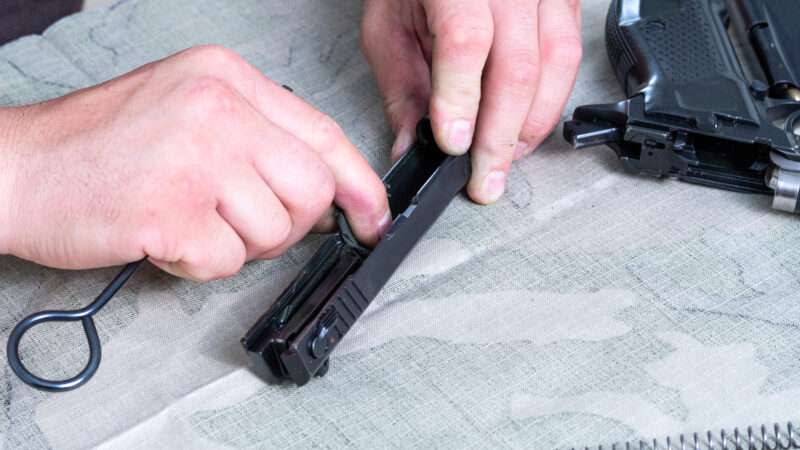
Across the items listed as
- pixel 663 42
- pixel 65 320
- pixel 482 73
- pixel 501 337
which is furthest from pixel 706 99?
pixel 65 320

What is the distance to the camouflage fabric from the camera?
0.79 m

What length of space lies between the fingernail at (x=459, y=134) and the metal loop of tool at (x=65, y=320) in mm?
321

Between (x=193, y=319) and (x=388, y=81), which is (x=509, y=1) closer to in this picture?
(x=388, y=81)

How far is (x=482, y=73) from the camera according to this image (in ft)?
3.12

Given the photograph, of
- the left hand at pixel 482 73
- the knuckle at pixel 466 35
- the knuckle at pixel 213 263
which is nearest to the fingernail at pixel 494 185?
the left hand at pixel 482 73

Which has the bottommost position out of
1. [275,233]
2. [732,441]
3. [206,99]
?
[732,441]

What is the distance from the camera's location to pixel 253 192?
795mm

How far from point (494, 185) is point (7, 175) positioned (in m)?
0.46

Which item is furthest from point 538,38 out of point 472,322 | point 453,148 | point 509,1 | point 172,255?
point 172,255

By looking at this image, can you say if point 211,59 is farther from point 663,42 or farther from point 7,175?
point 663,42

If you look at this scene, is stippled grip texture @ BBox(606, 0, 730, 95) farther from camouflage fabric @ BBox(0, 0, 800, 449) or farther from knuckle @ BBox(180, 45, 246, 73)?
knuckle @ BBox(180, 45, 246, 73)

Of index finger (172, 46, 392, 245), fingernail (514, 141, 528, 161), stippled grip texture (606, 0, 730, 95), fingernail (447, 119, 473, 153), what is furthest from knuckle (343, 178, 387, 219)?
stippled grip texture (606, 0, 730, 95)

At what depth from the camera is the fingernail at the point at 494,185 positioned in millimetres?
964

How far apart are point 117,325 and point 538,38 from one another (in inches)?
19.8
